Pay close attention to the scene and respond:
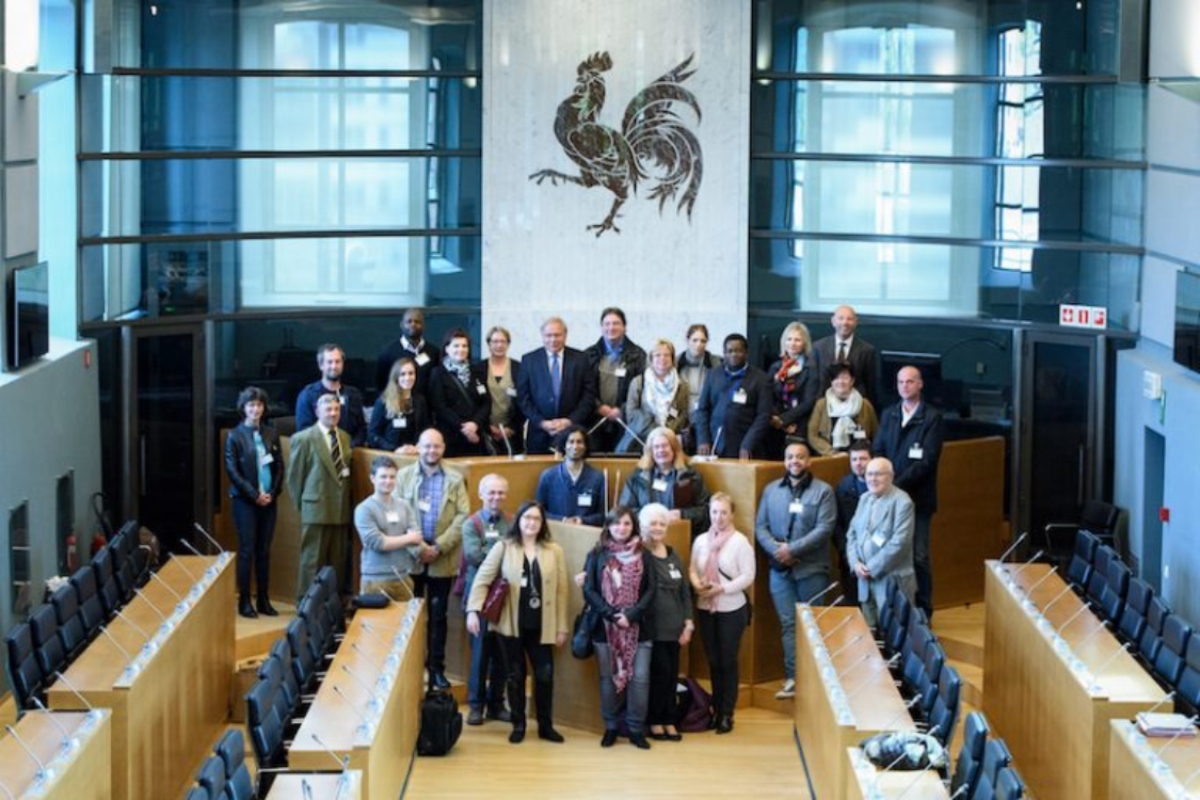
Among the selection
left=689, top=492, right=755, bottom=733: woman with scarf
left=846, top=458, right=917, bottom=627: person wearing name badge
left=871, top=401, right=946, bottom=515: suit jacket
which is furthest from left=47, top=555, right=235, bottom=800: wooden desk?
left=871, top=401, right=946, bottom=515: suit jacket

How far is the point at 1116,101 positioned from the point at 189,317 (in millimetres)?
6715

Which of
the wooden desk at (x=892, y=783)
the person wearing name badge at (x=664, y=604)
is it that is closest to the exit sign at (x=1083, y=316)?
the person wearing name badge at (x=664, y=604)

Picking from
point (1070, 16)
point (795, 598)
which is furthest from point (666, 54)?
point (795, 598)

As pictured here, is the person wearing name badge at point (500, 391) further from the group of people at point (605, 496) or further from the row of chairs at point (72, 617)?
the row of chairs at point (72, 617)

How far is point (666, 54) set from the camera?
1756 cm

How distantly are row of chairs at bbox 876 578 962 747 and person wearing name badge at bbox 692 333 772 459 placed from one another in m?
1.48

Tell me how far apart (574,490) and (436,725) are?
1.76 metres

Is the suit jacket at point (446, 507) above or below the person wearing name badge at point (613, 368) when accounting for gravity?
below

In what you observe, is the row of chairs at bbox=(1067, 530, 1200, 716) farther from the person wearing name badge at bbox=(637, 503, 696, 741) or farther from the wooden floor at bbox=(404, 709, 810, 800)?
the person wearing name badge at bbox=(637, 503, 696, 741)

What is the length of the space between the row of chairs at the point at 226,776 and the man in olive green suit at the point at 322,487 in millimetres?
4501

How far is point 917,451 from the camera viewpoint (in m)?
14.4

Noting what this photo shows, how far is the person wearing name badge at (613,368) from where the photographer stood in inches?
583

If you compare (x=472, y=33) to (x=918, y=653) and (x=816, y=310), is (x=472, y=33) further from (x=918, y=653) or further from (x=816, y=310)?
(x=918, y=653)

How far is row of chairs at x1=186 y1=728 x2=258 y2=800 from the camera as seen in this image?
30.5 feet
